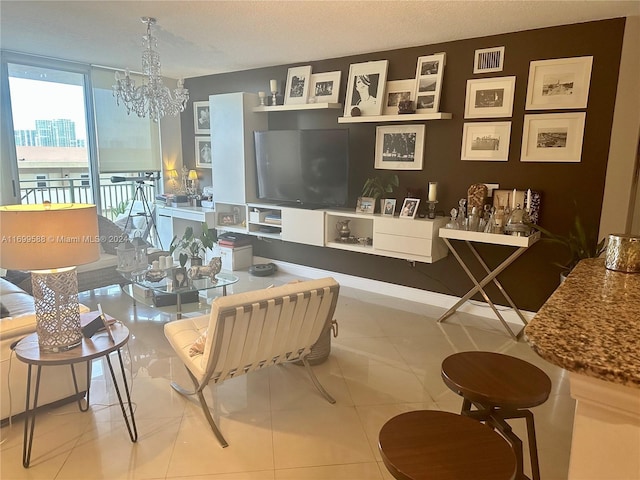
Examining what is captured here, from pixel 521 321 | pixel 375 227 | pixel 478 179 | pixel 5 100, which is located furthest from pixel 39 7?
pixel 521 321

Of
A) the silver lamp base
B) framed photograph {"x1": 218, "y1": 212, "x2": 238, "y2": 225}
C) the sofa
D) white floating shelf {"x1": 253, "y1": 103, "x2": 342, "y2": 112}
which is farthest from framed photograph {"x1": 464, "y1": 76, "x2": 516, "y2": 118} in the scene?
the sofa

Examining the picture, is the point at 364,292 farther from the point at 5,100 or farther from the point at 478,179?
the point at 5,100

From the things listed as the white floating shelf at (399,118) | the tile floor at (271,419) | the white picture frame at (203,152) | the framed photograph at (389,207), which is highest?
the white floating shelf at (399,118)

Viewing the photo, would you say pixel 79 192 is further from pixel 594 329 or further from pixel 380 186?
pixel 594 329

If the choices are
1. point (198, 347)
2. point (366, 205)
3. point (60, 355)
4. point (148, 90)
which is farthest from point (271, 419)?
point (148, 90)

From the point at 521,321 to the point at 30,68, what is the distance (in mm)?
5720

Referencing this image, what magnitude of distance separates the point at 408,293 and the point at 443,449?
11.1 ft

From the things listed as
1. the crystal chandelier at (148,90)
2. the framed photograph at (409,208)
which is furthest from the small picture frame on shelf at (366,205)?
the crystal chandelier at (148,90)

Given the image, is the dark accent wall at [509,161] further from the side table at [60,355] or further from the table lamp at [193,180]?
the side table at [60,355]

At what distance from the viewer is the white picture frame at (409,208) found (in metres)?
4.07

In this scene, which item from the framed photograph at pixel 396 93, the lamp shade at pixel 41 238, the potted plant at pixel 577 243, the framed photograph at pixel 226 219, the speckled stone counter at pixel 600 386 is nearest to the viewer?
the speckled stone counter at pixel 600 386

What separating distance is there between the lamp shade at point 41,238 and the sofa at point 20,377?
1.81ft

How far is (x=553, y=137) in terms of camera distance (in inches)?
140

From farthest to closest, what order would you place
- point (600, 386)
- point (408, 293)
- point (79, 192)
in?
1. point (79, 192)
2. point (408, 293)
3. point (600, 386)
